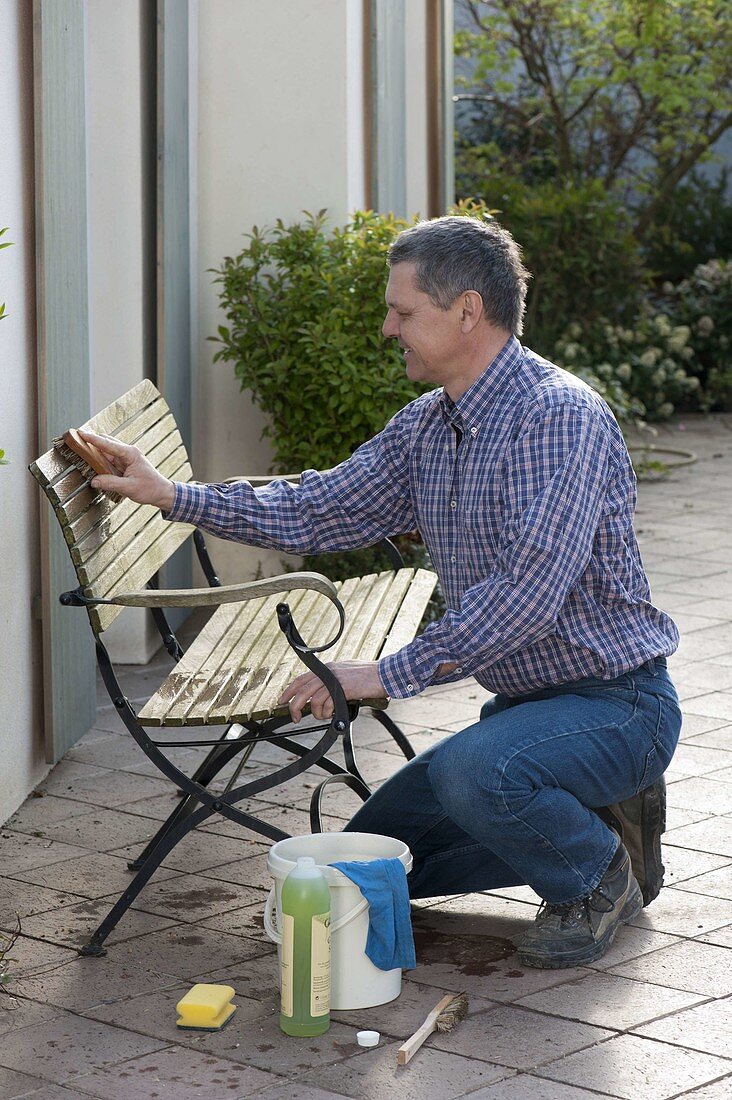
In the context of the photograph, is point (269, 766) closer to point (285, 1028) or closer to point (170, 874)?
point (170, 874)

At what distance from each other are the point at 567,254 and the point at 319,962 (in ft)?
30.0

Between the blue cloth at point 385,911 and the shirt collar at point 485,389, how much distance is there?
38.4 inches

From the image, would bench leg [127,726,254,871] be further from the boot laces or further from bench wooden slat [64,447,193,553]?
the boot laces

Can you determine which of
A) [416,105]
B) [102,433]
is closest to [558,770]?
[102,433]

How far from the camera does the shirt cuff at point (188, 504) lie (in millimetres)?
3586

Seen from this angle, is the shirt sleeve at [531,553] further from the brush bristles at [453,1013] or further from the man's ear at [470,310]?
the brush bristles at [453,1013]

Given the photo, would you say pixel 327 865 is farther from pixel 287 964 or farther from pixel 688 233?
pixel 688 233

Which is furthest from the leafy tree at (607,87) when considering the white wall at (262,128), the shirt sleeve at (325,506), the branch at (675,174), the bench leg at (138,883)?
the bench leg at (138,883)

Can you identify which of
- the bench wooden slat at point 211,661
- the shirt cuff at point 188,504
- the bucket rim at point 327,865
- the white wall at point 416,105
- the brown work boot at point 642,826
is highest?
the white wall at point 416,105

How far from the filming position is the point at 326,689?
3.22 metres

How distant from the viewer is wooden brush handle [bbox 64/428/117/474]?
11.3ft

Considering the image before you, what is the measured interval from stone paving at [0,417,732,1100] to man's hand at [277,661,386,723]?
23.2 inches

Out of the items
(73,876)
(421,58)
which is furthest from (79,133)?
(421,58)

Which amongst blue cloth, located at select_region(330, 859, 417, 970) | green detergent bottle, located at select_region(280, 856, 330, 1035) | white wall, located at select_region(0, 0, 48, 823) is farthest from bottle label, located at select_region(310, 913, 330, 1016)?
white wall, located at select_region(0, 0, 48, 823)
